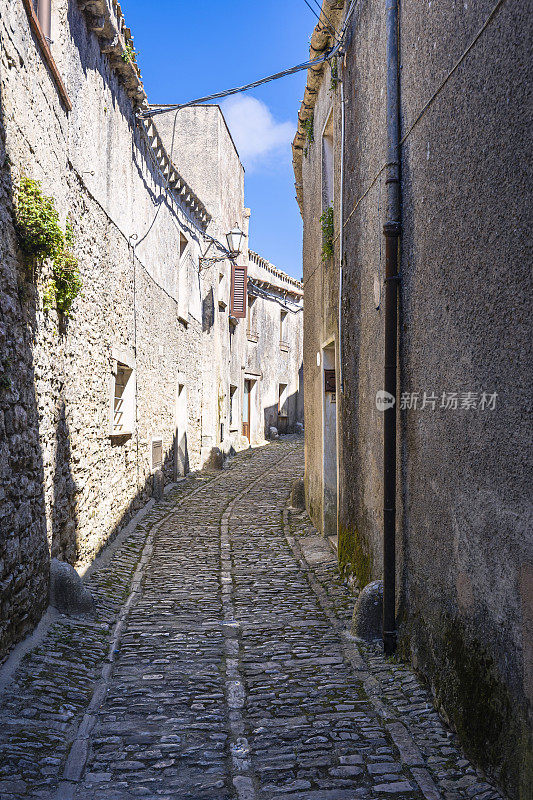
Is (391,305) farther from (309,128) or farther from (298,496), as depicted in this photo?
(298,496)

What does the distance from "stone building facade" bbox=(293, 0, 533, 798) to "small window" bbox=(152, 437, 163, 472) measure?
244 inches

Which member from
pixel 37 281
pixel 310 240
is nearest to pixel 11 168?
pixel 37 281

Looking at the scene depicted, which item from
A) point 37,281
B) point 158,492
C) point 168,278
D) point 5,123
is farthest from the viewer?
point 168,278

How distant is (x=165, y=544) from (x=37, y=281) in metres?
4.36

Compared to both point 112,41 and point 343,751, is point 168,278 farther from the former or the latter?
point 343,751

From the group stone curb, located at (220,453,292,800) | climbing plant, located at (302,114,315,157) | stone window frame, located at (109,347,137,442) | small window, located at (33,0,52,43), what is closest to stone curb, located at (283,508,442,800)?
stone curb, located at (220,453,292,800)

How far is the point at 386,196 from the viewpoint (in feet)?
16.8

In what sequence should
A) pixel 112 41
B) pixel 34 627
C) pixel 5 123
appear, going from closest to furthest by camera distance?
pixel 5 123 → pixel 34 627 → pixel 112 41

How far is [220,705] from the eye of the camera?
13.7ft

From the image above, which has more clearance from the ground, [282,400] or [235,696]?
[282,400]

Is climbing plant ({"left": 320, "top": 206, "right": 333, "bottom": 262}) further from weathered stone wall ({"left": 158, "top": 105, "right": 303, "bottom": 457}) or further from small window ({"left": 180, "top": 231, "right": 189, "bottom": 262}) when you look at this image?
weathered stone wall ({"left": 158, "top": 105, "right": 303, "bottom": 457})

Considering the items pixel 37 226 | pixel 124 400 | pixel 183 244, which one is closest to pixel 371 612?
pixel 37 226

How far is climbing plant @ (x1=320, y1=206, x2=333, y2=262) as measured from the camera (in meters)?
8.67

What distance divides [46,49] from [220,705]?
5.00 m
